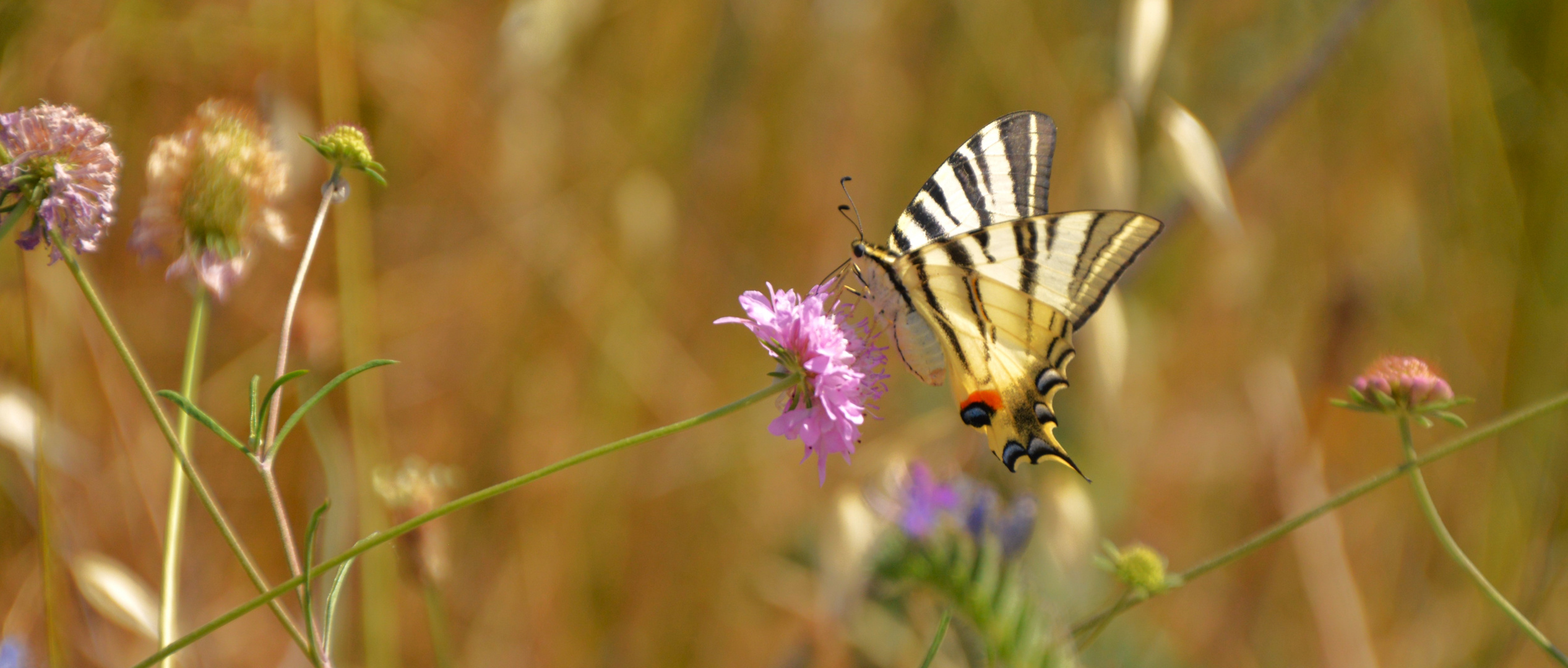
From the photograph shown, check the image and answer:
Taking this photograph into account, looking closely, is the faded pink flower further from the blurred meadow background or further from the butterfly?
the blurred meadow background

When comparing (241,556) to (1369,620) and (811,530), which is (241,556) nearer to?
(811,530)

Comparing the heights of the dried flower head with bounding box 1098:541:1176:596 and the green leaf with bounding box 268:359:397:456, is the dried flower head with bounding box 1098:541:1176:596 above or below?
below

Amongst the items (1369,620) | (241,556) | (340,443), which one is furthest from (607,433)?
(1369,620)

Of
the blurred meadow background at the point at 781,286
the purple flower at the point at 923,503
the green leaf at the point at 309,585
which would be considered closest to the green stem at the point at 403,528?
the green leaf at the point at 309,585

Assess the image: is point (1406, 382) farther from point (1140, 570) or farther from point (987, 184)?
point (987, 184)

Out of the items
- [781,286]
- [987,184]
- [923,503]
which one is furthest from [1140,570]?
[781,286]

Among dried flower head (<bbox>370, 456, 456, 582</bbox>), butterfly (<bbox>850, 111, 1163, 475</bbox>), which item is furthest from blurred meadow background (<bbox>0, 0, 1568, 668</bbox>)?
butterfly (<bbox>850, 111, 1163, 475</bbox>)

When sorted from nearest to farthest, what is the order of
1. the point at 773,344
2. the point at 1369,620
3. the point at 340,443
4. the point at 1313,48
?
the point at 773,344
the point at 1313,48
the point at 340,443
the point at 1369,620
